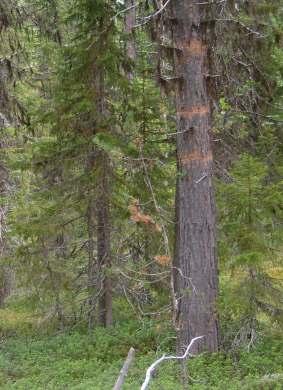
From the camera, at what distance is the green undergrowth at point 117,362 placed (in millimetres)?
7527

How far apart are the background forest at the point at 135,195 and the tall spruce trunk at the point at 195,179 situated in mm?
51

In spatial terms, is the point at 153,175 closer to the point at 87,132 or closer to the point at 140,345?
the point at 87,132

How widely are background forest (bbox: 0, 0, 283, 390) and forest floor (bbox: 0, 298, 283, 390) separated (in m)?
0.03

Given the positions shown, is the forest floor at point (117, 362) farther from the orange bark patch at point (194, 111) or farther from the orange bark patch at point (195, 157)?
the orange bark patch at point (194, 111)

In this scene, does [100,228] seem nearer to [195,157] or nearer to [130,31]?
[195,157]

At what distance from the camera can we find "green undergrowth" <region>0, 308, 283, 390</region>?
7.53 metres

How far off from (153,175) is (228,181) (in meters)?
1.32

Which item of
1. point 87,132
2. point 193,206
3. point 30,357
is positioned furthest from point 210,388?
point 87,132

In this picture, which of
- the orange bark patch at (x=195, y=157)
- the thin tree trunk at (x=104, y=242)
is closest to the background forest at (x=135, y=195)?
the thin tree trunk at (x=104, y=242)

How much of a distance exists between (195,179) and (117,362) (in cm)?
292

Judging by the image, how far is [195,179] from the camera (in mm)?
8609

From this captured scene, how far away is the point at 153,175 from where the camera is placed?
10531mm

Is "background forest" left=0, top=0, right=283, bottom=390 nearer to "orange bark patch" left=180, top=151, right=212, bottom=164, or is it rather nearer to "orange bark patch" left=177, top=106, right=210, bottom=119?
"orange bark patch" left=177, top=106, right=210, bottom=119

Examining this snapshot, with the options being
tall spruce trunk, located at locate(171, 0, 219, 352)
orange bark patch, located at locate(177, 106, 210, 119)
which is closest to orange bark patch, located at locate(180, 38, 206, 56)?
tall spruce trunk, located at locate(171, 0, 219, 352)
